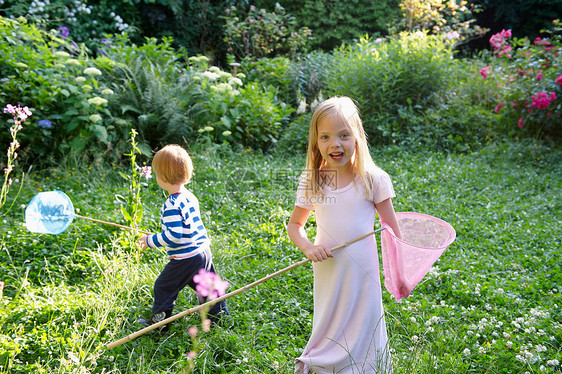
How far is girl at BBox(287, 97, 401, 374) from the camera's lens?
6.91 feet

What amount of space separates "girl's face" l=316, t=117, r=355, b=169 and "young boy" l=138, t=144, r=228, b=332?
90cm

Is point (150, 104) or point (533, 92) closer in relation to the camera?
point (150, 104)

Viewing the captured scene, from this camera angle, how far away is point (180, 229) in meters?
2.55

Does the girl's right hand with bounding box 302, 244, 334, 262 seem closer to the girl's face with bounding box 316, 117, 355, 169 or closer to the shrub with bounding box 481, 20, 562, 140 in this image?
the girl's face with bounding box 316, 117, 355, 169

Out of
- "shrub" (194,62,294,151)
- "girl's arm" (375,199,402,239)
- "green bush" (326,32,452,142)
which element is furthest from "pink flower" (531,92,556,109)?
"girl's arm" (375,199,402,239)

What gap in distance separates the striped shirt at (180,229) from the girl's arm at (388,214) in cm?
108

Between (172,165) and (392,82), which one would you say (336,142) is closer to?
(172,165)

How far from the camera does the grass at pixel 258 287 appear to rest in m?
2.41

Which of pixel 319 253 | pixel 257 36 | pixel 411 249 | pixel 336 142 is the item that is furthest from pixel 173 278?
pixel 257 36

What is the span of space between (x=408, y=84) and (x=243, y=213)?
4.16m

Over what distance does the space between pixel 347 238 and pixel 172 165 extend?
109 centimetres

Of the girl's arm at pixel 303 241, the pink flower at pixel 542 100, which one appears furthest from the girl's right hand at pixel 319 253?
the pink flower at pixel 542 100

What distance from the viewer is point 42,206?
9.26 feet

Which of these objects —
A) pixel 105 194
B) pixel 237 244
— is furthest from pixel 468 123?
pixel 105 194
